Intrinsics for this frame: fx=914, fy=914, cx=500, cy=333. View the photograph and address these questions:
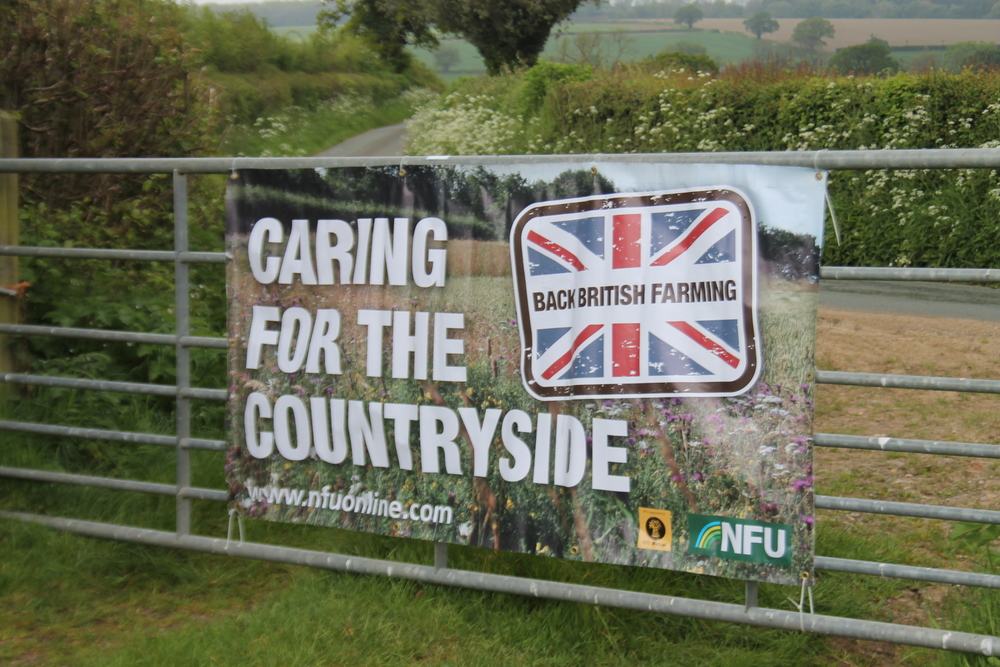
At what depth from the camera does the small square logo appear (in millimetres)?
2807

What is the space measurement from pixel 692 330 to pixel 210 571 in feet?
7.07

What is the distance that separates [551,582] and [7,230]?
121 inches

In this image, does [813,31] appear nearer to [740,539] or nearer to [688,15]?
[688,15]

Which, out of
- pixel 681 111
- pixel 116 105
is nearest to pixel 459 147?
pixel 681 111

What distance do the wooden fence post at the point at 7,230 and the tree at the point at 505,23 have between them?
32608 millimetres

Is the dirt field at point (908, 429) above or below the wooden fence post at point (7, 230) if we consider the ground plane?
below

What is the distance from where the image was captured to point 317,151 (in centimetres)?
2461

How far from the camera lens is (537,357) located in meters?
2.94

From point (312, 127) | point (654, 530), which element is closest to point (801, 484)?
point (654, 530)

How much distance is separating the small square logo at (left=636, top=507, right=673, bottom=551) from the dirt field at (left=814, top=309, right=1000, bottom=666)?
0.69 m

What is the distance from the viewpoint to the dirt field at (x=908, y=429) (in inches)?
144

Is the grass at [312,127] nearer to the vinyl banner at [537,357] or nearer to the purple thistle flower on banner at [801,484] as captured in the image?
the vinyl banner at [537,357]

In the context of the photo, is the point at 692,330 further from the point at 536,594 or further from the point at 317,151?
the point at 317,151

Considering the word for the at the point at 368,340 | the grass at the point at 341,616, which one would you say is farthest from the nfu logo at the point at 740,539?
the word for the at the point at 368,340
